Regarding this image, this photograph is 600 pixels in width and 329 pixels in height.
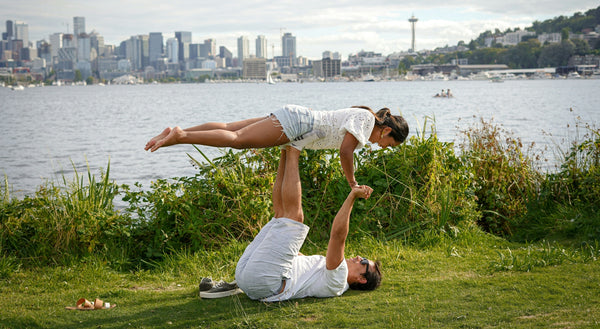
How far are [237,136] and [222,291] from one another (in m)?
1.36

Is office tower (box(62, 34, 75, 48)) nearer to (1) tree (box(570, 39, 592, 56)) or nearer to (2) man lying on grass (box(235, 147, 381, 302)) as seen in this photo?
(1) tree (box(570, 39, 592, 56))

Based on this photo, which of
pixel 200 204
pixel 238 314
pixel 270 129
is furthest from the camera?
pixel 200 204

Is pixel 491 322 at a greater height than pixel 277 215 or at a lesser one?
lesser

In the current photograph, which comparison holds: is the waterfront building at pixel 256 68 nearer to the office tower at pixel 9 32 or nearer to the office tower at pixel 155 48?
the office tower at pixel 155 48

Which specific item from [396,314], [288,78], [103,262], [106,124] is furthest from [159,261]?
[288,78]

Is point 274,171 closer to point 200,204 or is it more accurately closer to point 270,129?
point 200,204

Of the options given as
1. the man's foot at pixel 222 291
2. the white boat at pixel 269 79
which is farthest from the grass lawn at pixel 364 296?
the white boat at pixel 269 79

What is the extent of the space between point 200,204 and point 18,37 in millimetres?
158285

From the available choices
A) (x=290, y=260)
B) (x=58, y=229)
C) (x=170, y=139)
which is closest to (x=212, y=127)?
(x=170, y=139)

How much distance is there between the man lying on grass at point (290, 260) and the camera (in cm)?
473

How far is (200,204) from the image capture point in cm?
651

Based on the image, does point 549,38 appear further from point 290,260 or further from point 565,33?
point 290,260

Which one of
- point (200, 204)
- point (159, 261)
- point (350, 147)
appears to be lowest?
point (159, 261)

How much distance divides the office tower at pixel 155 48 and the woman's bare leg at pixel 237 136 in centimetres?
17214
